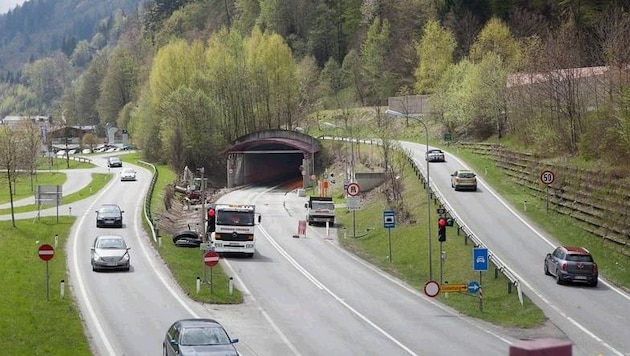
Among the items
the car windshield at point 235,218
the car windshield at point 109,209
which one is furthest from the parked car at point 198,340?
the car windshield at point 109,209

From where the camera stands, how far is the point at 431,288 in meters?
33.5

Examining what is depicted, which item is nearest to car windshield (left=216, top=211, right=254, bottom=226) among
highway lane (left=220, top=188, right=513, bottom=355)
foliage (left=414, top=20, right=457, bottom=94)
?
highway lane (left=220, top=188, right=513, bottom=355)

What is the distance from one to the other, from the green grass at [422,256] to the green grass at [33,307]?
15.3 meters

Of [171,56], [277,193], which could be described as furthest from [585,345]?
[171,56]

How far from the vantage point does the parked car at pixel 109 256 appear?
40344 millimetres

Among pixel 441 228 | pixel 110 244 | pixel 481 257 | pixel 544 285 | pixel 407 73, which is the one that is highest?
pixel 407 73

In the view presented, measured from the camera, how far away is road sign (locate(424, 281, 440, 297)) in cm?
3328

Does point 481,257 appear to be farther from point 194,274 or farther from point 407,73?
point 407,73

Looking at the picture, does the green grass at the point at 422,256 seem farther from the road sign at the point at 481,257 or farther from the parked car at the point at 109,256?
the parked car at the point at 109,256

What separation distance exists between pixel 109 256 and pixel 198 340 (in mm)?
18834

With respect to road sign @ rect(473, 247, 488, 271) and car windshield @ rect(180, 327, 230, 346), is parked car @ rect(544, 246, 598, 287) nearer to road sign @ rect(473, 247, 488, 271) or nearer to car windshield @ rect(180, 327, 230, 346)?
road sign @ rect(473, 247, 488, 271)

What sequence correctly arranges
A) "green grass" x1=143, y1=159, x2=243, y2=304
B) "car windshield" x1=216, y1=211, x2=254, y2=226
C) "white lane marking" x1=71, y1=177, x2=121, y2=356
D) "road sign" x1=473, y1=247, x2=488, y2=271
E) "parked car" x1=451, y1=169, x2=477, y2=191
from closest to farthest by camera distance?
"white lane marking" x1=71, y1=177, x2=121, y2=356
"road sign" x1=473, y1=247, x2=488, y2=271
"green grass" x1=143, y1=159, x2=243, y2=304
"car windshield" x1=216, y1=211, x2=254, y2=226
"parked car" x1=451, y1=169, x2=477, y2=191

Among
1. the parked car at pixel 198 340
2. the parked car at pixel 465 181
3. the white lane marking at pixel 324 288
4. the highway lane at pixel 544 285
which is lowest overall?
the white lane marking at pixel 324 288

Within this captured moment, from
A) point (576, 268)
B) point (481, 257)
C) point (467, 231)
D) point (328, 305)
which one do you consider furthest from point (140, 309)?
point (467, 231)
